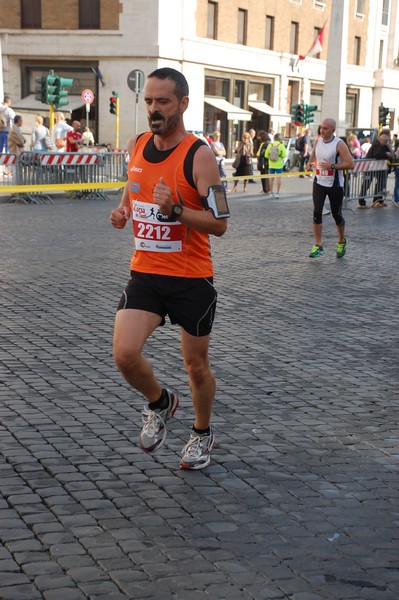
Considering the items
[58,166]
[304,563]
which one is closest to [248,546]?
[304,563]

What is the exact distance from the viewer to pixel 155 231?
4.48 m

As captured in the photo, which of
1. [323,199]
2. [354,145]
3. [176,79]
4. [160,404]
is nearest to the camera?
[176,79]

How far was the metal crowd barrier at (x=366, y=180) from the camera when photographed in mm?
21234

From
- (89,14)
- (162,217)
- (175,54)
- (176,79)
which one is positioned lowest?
(162,217)

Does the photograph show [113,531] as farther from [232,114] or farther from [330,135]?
[232,114]

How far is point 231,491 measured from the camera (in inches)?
170

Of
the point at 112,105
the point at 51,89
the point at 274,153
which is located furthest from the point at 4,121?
the point at 112,105

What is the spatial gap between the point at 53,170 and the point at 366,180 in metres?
7.29

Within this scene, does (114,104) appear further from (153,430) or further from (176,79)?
(153,430)

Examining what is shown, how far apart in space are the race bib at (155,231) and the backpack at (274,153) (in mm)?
19911

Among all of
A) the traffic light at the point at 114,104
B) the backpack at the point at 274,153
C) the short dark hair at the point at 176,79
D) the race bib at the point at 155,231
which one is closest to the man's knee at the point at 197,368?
the race bib at the point at 155,231

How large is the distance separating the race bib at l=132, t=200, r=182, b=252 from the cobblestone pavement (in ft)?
3.55

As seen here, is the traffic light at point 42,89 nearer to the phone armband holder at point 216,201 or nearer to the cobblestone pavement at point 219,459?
the cobblestone pavement at point 219,459

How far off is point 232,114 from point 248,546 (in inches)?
1645
